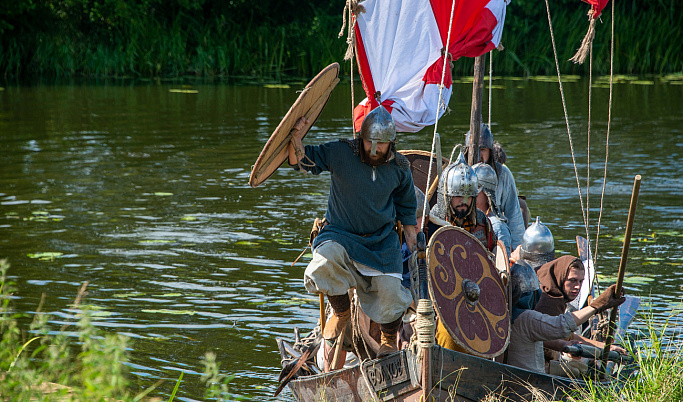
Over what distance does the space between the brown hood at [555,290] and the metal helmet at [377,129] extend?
135 centimetres

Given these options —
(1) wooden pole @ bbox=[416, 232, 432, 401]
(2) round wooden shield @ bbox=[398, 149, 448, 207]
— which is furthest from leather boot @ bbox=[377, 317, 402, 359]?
(2) round wooden shield @ bbox=[398, 149, 448, 207]

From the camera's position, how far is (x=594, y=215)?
472 inches

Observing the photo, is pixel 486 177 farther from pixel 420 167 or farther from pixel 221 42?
pixel 221 42

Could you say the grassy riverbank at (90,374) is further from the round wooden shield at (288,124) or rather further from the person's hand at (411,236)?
the round wooden shield at (288,124)

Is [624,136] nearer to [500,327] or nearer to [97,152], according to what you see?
[97,152]

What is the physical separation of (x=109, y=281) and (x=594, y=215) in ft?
20.7

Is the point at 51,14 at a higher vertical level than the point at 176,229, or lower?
higher

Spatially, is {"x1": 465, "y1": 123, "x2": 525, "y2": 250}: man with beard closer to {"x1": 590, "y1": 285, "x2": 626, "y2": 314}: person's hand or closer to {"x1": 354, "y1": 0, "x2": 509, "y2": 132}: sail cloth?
{"x1": 354, "y1": 0, "x2": 509, "y2": 132}: sail cloth

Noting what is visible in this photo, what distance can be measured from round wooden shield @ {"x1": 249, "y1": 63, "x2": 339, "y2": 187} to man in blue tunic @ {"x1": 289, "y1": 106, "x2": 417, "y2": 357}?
2.6 inches

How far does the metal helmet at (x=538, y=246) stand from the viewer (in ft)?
20.4

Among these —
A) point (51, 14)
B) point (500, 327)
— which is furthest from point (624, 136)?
point (51, 14)

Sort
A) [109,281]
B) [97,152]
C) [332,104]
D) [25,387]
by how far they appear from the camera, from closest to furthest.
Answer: [25,387], [109,281], [97,152], [332,104]

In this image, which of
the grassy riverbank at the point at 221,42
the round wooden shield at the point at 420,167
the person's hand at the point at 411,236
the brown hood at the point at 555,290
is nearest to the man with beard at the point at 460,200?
the person's hand at the point at 411,236

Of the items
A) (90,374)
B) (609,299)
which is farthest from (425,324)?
(90,374)
